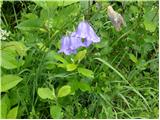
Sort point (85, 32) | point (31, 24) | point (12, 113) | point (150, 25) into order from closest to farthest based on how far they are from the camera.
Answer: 1. point (12, 113)
2. point (85, 32)
3. point (31, 24)
4. point (150, 25)

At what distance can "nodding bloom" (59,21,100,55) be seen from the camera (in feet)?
4.62

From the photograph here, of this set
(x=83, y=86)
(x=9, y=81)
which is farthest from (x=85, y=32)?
(x=9, y=81)

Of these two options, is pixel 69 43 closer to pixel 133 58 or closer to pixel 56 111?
pixel 56 111

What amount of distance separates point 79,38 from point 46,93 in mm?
219

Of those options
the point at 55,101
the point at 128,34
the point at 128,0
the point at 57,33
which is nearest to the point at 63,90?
the point at 55,101

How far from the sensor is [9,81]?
1340 mm

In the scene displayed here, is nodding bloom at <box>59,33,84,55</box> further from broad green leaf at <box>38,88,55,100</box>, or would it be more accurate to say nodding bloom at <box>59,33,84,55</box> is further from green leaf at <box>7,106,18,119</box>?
green leaf at <box>7,106,18,119</box>

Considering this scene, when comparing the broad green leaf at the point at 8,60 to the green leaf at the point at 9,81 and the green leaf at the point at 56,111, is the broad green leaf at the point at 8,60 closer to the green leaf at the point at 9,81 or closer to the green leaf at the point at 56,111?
the green leaf at the point at 9,81

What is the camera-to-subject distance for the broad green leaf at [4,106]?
131 cm

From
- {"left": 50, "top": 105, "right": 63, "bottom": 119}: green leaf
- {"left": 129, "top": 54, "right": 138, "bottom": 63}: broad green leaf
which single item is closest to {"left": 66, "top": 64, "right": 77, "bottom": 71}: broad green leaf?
{"left": 50, "top": 105, "right": 63, "bottom": 119}: green leaf

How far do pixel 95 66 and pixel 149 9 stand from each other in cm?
33

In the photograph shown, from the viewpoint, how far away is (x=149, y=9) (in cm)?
172

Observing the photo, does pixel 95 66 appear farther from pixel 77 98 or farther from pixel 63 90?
pixel 63 90

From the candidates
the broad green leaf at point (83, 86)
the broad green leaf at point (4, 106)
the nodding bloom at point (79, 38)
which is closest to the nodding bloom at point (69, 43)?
the nodding bloom at point (79, 38)
